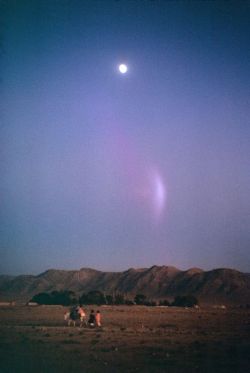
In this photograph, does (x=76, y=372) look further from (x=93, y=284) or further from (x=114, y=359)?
(x=93, y=284)

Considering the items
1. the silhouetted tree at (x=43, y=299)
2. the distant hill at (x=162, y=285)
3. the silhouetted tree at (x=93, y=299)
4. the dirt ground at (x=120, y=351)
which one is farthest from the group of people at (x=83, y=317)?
the distant hill at (x=162, y=285)

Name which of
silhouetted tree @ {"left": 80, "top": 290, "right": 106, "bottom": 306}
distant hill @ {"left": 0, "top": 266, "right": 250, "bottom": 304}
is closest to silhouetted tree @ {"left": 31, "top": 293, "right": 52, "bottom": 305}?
silhouetted tree @ {"left": 80, "top": 290, "right": 106, "bottom": 306}

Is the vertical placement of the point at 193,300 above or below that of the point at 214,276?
below

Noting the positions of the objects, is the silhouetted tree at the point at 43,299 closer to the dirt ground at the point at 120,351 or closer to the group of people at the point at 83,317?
the group of people at the point at 83,317

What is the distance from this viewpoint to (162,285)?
17525cm

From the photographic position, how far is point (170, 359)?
63.5ft

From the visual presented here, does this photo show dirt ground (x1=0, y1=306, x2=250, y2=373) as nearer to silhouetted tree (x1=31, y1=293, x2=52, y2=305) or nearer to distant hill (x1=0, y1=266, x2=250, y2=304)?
silhouetted tree (x1=31, y1=293, x2=52, y2=305)

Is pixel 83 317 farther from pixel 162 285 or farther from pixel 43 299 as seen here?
pixel 162 285

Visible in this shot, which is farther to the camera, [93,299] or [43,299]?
[93,299]

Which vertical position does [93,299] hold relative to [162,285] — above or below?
below

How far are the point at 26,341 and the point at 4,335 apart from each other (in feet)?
12.3

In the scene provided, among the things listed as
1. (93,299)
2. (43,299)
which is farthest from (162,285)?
(43,299)

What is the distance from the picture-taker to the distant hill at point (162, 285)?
15288 cm

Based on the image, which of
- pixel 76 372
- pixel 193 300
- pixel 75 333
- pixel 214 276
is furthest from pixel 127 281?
pixel 76 372
